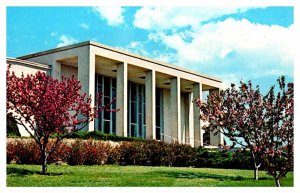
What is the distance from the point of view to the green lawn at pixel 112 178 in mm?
12695

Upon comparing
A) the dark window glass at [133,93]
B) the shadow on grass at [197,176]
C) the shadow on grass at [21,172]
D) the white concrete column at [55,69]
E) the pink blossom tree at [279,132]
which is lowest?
the shadow on grass at [197,176]

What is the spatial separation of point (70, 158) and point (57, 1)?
6949mm

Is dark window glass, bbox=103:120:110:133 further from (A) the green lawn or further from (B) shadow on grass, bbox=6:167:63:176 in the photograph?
(B) shadow on grass, bbox=6:167:63:176

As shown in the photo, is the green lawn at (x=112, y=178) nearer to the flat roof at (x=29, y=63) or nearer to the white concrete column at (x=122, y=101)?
the flat roof at (x=29, y=63)

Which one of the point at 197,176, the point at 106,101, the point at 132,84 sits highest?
the point at 132,84

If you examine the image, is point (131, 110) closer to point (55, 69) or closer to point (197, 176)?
point (55, 69)

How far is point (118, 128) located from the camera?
26500mm

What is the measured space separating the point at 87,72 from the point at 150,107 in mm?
5739

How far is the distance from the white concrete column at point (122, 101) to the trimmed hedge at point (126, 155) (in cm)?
483

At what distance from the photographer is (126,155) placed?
2014cm

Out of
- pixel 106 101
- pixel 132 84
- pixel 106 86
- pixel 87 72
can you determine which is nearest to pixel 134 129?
pixel 132 84

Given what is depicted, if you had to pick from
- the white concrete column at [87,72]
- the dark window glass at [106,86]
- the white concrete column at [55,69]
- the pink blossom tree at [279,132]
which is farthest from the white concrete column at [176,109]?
the pink blossom tree at [279,132]

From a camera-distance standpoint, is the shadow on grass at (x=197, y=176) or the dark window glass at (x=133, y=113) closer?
the shadow on grass at (x=197, y=176)
